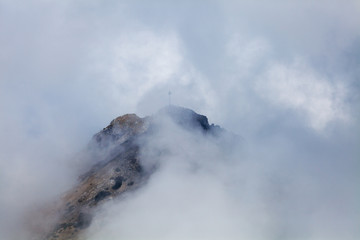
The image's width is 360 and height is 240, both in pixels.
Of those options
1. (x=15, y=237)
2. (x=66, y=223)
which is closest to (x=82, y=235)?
(x=66, y=223)

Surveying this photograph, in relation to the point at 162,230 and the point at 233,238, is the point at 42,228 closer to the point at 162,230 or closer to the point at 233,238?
the point at 162,230

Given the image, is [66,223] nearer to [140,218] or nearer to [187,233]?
[140,218]

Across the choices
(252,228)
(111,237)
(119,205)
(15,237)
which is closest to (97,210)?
(119,205)

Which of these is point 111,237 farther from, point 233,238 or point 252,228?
point 252,228

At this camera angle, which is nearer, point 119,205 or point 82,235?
point 82,235

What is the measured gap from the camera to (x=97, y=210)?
195750 mm

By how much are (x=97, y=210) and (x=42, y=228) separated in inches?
1123

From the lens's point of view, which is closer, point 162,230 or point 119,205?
point 162,230

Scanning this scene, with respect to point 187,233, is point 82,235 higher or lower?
higher

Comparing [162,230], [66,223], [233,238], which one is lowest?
[233,238]

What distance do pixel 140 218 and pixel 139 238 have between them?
612 inches

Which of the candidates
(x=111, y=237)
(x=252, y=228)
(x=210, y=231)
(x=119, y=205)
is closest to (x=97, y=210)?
(x=119, y=205)

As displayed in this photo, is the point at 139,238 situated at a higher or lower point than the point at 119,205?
lower

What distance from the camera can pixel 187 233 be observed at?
182 metres
